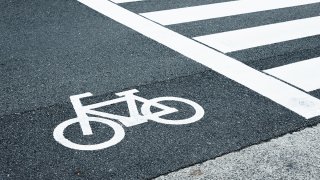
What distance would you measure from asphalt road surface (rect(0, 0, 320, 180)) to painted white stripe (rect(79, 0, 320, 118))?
25 millimetres

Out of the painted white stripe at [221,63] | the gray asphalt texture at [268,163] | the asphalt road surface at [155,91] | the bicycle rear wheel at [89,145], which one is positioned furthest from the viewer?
the painted white stripe at [221,63]

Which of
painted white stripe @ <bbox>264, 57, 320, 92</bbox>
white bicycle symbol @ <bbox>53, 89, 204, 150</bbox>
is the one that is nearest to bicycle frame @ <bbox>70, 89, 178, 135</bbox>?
white bicycle symbol @ <bbox>53, 89, 204, 150</bbox>

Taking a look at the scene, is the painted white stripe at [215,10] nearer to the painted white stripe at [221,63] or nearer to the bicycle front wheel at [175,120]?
the painted white stripe at [221,63]

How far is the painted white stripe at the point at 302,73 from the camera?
19.1ft

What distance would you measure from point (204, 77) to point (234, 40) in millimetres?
1614

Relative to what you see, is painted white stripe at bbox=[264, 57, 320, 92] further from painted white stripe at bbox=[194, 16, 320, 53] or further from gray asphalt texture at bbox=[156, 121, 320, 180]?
gray asphalt texture at bbox=[156, 121, 320, 180]

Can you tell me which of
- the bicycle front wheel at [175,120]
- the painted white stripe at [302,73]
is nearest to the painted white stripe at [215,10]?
the painted white stripe at [302,73]

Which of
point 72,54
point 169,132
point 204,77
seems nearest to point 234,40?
point 204,77

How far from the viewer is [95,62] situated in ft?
20.1

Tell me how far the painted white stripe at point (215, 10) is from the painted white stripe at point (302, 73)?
230 cm

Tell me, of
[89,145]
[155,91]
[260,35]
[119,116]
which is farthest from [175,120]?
[260,35]

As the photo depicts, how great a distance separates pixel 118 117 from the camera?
4762 millimetres

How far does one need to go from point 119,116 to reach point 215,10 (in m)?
4.54

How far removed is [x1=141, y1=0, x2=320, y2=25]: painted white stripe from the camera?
806 cm
